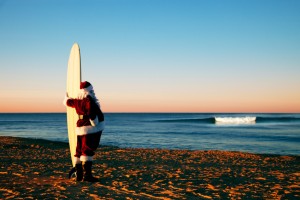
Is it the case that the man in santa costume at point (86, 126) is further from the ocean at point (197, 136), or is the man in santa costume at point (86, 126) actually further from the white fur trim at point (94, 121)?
the ocean at point (197, 136)

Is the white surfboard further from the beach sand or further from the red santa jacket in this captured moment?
the beach sand

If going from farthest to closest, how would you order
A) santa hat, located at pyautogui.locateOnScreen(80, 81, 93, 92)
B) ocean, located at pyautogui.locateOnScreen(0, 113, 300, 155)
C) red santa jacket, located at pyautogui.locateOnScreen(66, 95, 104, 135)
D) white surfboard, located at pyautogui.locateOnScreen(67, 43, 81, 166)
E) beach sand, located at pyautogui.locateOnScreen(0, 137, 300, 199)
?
ocean, located at pyautogui.locateOnScreen(0, 113, 300, 155) → white surfboard, located at pyautogui.locateOnScreen(67, 43, 81, 166) → santa hat, located at pyautogui.locateOnScreen(80, 81, 93, 92) → red santa jacket, located at pyautogui.locateOnScreen(66, 95, 104, 135) → beach sand, located at pyautogui.locateOnScreen(0, 137, 300, 199)

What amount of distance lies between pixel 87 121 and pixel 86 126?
87mm

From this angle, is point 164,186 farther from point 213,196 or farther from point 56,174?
point 56,174

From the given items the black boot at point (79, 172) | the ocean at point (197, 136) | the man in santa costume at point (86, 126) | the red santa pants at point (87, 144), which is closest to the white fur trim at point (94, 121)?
the man in santa costume at point (86, 126)

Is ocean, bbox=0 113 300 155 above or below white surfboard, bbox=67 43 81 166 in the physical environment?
below

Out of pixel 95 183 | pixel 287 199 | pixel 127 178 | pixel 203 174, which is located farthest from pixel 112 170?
pixel 287 199

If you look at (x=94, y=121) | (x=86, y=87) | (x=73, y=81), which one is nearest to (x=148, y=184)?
(x=94, y=121)

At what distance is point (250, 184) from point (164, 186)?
→ 1.55 m

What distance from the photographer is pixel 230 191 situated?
4.72 m

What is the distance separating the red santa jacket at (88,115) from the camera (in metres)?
5.08

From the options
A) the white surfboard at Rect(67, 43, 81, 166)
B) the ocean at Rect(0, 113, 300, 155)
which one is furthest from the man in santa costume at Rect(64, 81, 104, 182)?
the ocean at Rect(0, 113, 300, 155)

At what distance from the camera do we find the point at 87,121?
16.9 feet

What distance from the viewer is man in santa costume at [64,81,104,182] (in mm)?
5105
